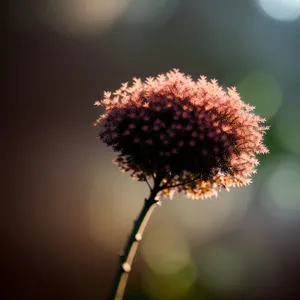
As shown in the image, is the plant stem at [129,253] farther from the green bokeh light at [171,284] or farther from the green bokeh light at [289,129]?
the green bokeh light at [289,129]

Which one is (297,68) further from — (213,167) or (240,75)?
(213,167)

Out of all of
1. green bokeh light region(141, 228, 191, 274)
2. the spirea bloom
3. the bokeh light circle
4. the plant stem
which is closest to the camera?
the spirea bloom

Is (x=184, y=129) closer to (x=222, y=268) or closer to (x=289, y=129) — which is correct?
(x=222, y=268)

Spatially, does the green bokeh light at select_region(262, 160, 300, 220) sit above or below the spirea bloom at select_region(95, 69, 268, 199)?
above

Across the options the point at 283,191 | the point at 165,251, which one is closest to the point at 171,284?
the point at 165,251

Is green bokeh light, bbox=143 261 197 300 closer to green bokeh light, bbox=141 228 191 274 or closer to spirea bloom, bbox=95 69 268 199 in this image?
green bokeh light, bbox=141 228 191 274

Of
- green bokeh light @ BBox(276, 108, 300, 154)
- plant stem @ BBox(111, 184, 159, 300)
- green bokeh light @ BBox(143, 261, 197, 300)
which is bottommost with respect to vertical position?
green bokeh light @ BBox(143, 261, 197, 300)

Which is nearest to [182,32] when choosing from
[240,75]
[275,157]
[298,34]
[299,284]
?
[240,75]

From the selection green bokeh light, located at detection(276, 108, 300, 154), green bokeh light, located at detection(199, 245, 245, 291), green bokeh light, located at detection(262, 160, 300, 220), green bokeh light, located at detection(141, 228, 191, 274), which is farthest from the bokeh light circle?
green bokeh light, located at detection(141, 228, 191, 274)
